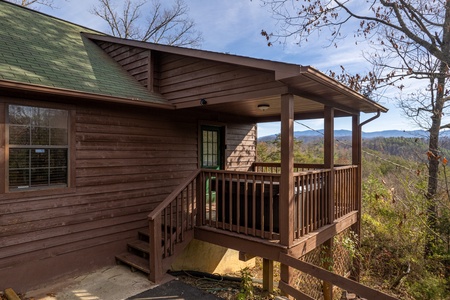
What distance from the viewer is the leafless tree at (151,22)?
1672 centimetres

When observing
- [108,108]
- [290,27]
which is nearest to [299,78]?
[108,108]

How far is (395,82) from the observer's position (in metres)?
8.45

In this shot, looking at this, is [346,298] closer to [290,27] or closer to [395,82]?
[395,82]

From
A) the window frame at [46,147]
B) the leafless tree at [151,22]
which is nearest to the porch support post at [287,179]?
the window frame at [46,147]

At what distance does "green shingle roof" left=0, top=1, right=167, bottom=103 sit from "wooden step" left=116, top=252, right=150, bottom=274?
2.81m

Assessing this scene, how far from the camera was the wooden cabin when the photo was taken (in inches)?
156

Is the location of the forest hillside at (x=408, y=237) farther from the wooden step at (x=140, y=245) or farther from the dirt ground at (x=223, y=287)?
the wooden step at (x=140, y=245)

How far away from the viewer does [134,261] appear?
15.4 ft

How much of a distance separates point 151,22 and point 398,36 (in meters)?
14.2

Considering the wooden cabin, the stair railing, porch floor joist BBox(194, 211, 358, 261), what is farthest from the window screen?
porch floor joist BBox(194, 211, 358, 261)

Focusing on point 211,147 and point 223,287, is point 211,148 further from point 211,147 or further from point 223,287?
point 223,287

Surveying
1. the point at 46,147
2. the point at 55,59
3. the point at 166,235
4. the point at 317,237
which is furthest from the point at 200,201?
the point at 55,59

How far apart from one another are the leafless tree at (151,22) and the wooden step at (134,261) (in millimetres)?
15037

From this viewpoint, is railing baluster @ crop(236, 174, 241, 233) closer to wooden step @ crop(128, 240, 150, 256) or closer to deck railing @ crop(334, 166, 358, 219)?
wooden step @ crop(128, 240, 150, 256)
